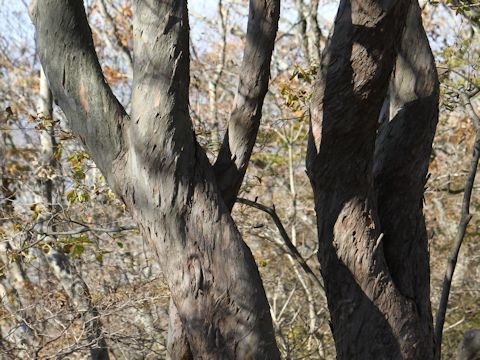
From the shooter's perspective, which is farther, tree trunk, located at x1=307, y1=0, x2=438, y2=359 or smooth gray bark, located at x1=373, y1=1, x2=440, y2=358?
smooth gray bark, located at x1=373, y1=1, x2=440, y2=358

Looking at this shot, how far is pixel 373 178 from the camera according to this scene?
331cm

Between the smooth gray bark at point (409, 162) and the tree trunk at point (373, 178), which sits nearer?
the tree trunk at point (373, 178)

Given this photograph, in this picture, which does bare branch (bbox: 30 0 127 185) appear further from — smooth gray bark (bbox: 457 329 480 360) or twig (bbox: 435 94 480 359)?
smooth gray bark (bbox: 457 329 480 360)

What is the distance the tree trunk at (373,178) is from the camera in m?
2.97

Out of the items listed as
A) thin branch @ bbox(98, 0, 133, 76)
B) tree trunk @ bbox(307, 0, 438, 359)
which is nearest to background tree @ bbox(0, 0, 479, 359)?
thin branch @ bbox(98, 0, 133, 76)

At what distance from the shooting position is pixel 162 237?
2787 mm

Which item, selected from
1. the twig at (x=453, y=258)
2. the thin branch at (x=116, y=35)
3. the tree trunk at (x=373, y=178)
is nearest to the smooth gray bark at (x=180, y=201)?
the tree trunk at (x=373, y=178)

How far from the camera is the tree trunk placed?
2973 millimetres

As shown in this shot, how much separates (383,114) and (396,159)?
32 centimetres

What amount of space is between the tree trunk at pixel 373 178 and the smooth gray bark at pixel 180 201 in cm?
56

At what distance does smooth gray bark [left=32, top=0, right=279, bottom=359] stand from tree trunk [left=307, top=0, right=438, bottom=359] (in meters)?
0.56

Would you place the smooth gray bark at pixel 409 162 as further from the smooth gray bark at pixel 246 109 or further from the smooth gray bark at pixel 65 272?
the smooth gray bark at pixel 65 272

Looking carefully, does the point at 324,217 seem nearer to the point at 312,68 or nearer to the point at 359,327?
the point at 359,327

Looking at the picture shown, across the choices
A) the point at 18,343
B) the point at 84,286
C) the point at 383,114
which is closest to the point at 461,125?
the point at 84,286
